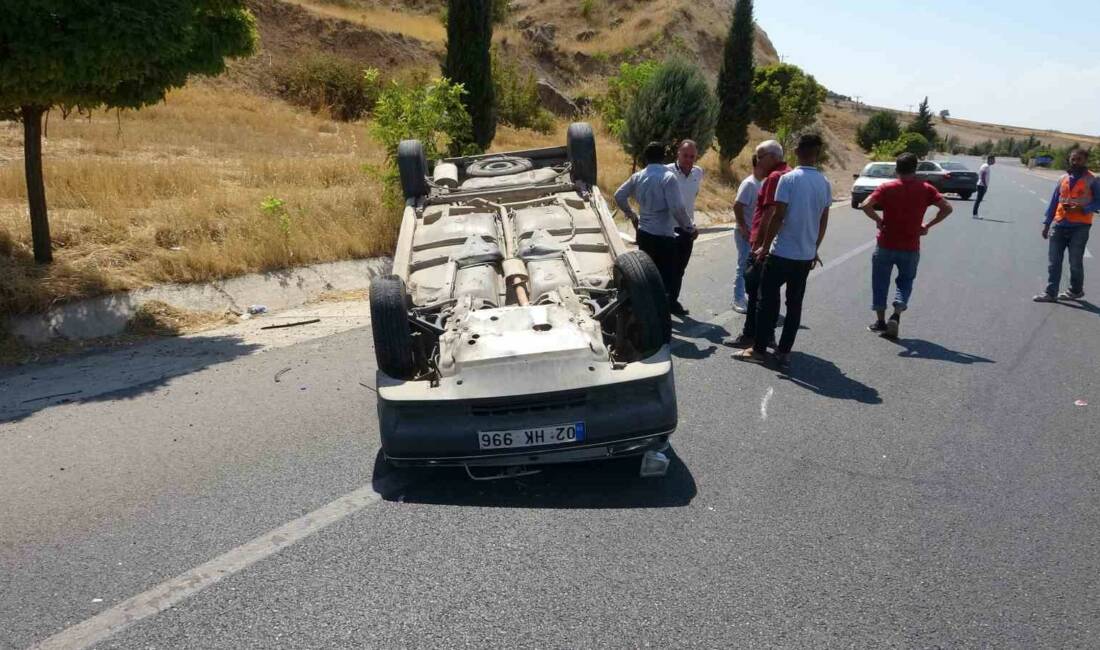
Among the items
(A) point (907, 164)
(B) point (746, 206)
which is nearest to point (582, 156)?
(B) point (746, 206)

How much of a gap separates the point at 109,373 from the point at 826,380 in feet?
20.4

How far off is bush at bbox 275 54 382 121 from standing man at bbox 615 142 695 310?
1082 inches

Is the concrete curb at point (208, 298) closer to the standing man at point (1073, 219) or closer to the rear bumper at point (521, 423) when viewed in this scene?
the rear bumper at point (521, 423)

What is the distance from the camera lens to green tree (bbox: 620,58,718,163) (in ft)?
A: 74.8

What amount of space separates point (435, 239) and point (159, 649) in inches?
160

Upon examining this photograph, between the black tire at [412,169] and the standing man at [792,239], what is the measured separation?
315 centimetres

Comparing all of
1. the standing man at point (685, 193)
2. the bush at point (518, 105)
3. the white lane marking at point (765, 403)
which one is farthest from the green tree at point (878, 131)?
the white lane marking at point (765, 403)

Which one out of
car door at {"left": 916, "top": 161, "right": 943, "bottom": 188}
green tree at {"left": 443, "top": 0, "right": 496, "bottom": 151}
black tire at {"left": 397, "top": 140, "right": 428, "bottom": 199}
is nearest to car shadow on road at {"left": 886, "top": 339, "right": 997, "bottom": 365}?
black tire at {"left": 397, "top": 140, "right": 428, "bottom": 199}

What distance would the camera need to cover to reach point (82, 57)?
776cm

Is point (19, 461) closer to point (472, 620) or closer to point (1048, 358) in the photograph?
point (472, 620)

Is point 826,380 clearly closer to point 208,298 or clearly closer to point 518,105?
point 208,298

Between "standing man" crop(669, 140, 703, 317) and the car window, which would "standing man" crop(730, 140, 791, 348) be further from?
the car window

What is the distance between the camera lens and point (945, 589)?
12.1ft

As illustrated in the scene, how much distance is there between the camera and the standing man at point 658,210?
26.0 ft
